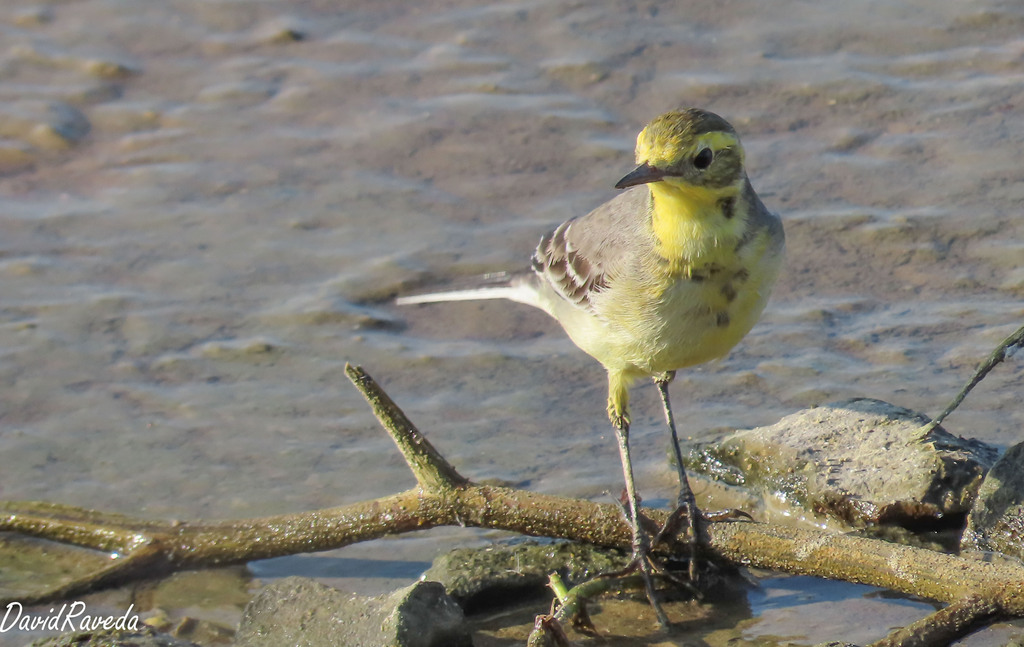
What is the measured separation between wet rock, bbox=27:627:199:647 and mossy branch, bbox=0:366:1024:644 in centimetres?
96

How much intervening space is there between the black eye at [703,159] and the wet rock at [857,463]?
1523 mm

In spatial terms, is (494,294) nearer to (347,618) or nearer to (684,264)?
(684,264)

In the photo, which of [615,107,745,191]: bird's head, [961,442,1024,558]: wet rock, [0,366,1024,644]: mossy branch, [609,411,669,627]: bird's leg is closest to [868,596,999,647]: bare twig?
[0,366,1024,644]: mossy branch

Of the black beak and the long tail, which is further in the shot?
the long tail

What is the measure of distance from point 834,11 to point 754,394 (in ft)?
16.9

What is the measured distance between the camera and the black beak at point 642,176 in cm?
579

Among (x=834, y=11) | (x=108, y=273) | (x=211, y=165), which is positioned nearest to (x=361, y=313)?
(x=108, y=273)

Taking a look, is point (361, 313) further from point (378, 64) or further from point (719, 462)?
point (378, 64)

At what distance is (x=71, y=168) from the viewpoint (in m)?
10.8

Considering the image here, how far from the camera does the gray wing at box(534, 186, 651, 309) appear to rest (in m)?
6.60

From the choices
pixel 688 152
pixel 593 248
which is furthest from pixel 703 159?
pixel 593 248

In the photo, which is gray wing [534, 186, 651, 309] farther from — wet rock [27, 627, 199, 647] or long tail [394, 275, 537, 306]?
wet rock [27, 627, 199, 647]

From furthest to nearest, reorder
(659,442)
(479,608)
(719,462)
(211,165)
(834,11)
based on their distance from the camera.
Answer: (834,11), (211,165), (659,442), (719,462), (479,608)

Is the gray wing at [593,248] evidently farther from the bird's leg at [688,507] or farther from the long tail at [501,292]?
the bird's leg at [688,507]
